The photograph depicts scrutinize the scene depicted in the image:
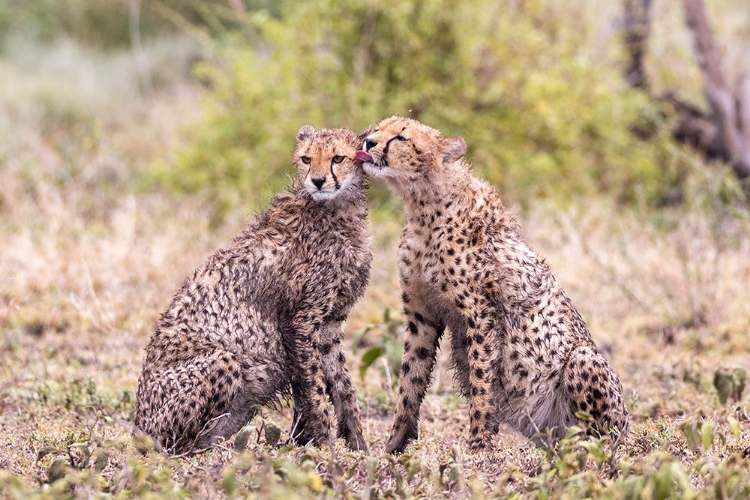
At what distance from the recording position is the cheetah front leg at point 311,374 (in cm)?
442

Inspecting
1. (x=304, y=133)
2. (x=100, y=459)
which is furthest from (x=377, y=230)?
(x=100, y=459)

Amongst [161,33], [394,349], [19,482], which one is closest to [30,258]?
[394,349]

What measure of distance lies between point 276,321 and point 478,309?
2.91 ft

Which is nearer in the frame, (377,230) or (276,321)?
(276,321)

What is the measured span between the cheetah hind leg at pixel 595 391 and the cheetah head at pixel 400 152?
40.6 inches

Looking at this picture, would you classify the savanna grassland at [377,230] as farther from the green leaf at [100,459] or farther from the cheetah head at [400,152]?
the cheetah head at [400,152]

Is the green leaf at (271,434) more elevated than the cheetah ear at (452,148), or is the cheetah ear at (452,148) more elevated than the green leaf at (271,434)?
the cheetah ear at (452,148)

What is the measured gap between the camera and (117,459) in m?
4.07

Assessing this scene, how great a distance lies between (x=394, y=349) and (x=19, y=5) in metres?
14.6

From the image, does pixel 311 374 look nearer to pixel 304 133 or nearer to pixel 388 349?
pixel 304 133

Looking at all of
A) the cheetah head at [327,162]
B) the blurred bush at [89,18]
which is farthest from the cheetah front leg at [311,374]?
the blurred bush at [89,18]

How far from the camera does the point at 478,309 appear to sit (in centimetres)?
438

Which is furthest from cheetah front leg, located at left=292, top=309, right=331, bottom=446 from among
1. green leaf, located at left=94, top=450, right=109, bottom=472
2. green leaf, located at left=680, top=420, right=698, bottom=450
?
green leaf, located at left=680, top=420, right=698, bottom=450

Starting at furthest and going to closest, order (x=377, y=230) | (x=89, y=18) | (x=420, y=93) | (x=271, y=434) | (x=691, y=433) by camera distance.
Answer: (x=89, y=18), (x=420, y=93), (x=377, y=230), (x=271, y=434), (x=691, y=433)
